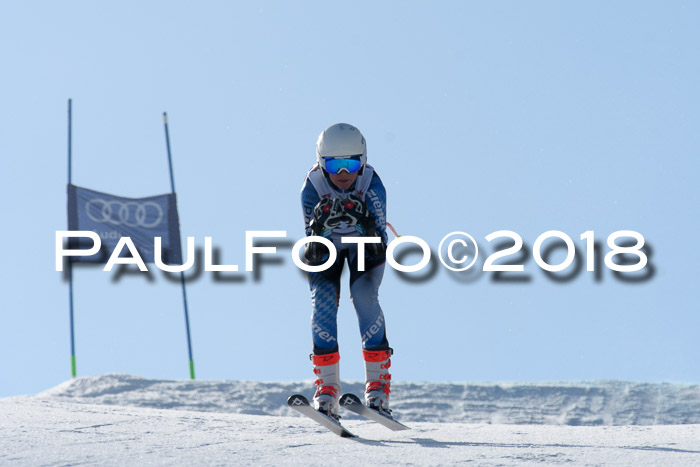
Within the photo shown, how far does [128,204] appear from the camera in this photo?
15.9 meters

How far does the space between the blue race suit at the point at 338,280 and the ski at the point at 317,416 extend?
397 millimetres

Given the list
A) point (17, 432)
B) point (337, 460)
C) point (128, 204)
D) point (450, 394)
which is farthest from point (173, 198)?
point (337, 460)

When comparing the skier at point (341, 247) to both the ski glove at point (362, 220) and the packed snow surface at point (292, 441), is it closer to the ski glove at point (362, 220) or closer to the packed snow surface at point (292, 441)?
the ski glove at point (362, 220)

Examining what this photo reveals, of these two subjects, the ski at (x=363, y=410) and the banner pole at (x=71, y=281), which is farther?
the banner pole at (x=71, y=281)

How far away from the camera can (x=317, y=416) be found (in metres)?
5.68

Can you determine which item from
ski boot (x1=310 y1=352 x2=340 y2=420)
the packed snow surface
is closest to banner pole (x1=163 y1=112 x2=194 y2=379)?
the packed snow surface

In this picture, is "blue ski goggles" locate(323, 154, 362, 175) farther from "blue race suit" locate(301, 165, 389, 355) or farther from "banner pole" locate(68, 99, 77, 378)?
"banner pole" locate(68, 99, 77, 378)

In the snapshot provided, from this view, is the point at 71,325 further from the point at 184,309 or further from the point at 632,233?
the point at 632,233

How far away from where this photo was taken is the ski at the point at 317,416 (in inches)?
222

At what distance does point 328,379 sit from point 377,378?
383mm

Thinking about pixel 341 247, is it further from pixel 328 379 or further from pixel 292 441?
pixel 292 441

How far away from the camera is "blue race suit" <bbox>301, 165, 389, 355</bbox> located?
5.83 m

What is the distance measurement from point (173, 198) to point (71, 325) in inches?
125

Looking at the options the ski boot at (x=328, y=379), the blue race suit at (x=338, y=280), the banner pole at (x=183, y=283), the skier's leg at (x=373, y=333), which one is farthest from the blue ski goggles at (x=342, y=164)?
the banner pole at (x=183, y=283)
